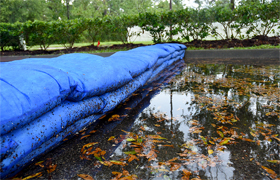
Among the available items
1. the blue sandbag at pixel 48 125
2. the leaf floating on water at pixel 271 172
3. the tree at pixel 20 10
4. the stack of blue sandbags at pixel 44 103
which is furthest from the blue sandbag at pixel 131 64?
the tree at pixel 20 10

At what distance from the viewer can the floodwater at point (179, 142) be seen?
4.61ft

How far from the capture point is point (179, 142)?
5.86 feet

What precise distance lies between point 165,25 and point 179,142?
793 cm

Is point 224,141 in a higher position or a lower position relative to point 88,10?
Answer: lower

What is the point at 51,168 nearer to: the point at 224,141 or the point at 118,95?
the point at 118,95

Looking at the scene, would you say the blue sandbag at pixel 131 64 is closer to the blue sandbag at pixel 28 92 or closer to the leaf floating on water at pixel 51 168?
the blue sandbag at pixel 28 92

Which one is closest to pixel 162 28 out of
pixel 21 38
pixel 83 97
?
pixel 21 38

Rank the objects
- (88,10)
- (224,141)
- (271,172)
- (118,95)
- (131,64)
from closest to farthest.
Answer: (271,172) < (224,141) < (118,95) < (131,64) < (88,10)

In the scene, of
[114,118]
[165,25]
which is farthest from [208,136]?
[165,25]

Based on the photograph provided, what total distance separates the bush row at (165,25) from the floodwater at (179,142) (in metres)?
6.14

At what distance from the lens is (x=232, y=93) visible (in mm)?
3180

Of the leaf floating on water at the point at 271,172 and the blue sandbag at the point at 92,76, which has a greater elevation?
the blue sandbag at the point at 92,76

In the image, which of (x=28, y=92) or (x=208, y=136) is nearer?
(x=28, y=92)

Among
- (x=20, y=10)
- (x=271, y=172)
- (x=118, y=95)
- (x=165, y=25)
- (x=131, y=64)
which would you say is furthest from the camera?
(x=20, y=10)
